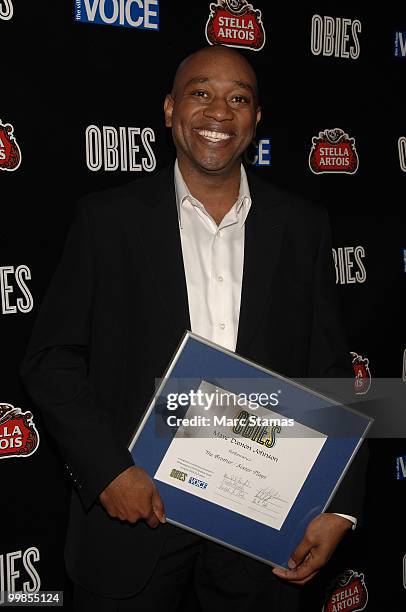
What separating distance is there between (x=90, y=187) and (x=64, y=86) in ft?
1.01

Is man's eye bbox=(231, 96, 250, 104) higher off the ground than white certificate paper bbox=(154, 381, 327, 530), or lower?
higher

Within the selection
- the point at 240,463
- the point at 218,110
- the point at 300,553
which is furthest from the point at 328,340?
the point at 218,110

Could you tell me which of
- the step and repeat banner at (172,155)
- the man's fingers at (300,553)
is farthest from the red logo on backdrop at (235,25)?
the man's fingers at (300,553)

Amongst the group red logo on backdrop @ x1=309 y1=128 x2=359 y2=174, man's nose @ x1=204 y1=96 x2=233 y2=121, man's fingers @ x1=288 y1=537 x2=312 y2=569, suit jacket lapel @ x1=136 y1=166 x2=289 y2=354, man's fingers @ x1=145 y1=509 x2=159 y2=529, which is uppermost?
man's nose @ x1=204 y1=96 x2=233 y2=121

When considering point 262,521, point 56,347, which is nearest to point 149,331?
point 56,347

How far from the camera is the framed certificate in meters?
1.51

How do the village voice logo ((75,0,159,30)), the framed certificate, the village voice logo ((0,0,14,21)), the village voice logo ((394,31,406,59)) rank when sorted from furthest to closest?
1. the village voice logo ((394,31,406,59))
2. the village voice logo ((75,0,159,30))
3. the village voice logo ((0,0,14,21))
4. the framed certificate

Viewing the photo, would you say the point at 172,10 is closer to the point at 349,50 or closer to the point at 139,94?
the point at 139,94

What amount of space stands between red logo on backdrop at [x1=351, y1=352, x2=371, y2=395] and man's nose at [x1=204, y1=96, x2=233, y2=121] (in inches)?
55.5

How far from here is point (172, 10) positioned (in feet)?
7.70

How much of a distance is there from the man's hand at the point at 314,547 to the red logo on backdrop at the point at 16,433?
3.32 feet

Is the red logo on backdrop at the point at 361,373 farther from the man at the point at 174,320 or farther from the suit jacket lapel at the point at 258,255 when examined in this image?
the suit jacket lapel at the point at 258,255
